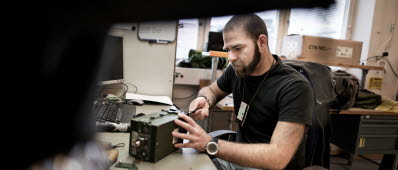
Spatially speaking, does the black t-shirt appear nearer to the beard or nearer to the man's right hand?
the beard

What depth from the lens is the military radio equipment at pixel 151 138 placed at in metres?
0.72

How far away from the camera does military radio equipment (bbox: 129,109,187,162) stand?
72 centimetres

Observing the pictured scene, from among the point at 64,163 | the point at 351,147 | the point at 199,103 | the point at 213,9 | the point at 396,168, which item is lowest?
the point at 396,168

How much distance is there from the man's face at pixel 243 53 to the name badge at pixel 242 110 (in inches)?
6.3

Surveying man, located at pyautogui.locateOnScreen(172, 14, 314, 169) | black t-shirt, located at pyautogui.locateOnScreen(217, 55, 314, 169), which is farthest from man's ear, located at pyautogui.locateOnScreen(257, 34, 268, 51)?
black t-shirt, located at pyautogui.locateOnScreen(217, 55, 314, 169)

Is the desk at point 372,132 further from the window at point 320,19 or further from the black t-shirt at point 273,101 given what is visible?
→ the window at point 320,19

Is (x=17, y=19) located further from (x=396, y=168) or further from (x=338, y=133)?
(x=396, y=168)

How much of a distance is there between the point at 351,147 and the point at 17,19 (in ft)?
8.60

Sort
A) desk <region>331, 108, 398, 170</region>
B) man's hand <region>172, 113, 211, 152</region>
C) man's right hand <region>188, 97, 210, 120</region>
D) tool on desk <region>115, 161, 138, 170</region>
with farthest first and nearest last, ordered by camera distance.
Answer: desk <region>331, 108, 398, 170</region>
man's right hand <region>188, 97, 210, 120</region>
man's hand <region>172, 113, 211, 152</region>
tool on desk <region>115, 161, 138, 170</region>

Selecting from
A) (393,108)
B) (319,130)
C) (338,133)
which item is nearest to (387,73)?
(393,108)

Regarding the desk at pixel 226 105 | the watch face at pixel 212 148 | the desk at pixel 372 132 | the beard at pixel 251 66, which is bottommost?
the desk at pixel 372 132

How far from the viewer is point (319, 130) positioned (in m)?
1.16

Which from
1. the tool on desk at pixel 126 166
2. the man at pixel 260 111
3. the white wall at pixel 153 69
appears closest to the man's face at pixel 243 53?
the man at pixel 260 111

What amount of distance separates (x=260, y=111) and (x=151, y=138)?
0.63 metres
